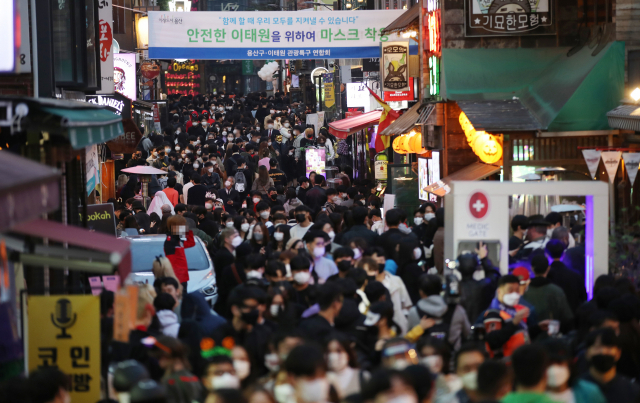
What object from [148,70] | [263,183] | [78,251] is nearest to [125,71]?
[263,183]

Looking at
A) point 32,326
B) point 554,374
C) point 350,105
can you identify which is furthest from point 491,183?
point 350,105

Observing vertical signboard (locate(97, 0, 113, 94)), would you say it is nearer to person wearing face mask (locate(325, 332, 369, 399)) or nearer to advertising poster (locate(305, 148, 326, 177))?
advertising poster (locate(305, 148, 326, 177))

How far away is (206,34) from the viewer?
70.7 feet

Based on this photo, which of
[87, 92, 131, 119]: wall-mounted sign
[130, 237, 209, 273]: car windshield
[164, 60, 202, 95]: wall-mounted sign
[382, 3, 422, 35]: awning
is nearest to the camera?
[130, 237, 209, 273]: car windshield

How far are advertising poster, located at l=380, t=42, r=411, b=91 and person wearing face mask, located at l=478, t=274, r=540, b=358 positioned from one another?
11.8 meters

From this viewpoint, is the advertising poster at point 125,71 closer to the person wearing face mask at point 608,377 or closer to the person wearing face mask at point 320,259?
the person wearing face mask at point 320,259

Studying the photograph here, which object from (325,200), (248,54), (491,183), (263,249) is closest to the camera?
(491,183)

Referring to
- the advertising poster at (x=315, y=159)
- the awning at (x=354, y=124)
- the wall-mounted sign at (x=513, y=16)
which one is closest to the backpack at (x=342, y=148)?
the awning at (x=354, y=124)

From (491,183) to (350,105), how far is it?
20454mm

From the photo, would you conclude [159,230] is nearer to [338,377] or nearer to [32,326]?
[32,326]

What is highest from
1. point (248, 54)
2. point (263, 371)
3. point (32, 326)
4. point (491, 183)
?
point (248, 54)

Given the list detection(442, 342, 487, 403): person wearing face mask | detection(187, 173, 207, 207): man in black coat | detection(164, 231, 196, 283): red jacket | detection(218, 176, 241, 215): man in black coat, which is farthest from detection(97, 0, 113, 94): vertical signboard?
detection(442, 342, 487, 403): person wearing face mask

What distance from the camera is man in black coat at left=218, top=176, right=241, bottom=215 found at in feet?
57.0

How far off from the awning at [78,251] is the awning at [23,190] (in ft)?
1.43
